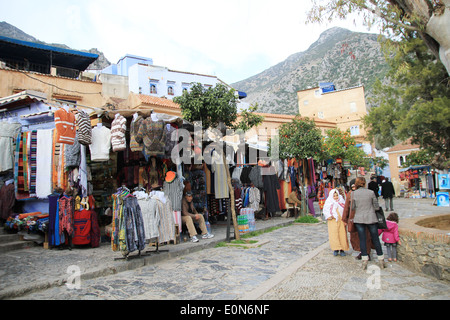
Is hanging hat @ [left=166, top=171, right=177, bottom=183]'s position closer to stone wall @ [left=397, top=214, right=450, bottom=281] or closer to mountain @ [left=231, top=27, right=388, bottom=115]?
stone wall @ [left=397, top=214, right=450, bottom=281]

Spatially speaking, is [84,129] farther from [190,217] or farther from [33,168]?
[190,217]

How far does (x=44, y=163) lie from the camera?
834cm

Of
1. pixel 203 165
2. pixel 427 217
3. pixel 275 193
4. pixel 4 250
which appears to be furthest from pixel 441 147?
pixel 4 250

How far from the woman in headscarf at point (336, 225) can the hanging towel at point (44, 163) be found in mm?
7232

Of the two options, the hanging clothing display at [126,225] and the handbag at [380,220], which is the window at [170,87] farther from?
the handbag at [380,220]

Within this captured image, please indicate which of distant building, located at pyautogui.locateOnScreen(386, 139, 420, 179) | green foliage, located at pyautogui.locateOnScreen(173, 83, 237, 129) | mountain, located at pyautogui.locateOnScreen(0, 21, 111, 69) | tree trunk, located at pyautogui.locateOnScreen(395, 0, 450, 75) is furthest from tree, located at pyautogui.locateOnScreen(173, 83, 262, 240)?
mountain, located at pyautogui.locateOnScreen(0, 21, 111, 69)

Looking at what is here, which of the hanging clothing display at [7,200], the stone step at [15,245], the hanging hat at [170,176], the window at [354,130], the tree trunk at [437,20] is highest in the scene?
the window at [354,130]

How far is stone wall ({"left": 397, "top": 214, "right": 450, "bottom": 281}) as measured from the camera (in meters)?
5.03

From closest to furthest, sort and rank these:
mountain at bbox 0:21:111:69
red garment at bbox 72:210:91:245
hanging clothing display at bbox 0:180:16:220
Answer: red garment at bbox 72:210:91:245 → hanging clothing display at bbox 0:180:16:220 → mountain at bbox 0:21:111:69

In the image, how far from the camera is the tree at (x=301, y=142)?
1354cm

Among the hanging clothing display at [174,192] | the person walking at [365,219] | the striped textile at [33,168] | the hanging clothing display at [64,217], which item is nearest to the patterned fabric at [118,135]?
the hanging clothing display at [174,192]

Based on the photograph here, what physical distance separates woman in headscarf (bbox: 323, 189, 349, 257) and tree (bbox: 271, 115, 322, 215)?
6.41 m

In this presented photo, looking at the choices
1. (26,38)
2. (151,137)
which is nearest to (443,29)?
(151,137)
